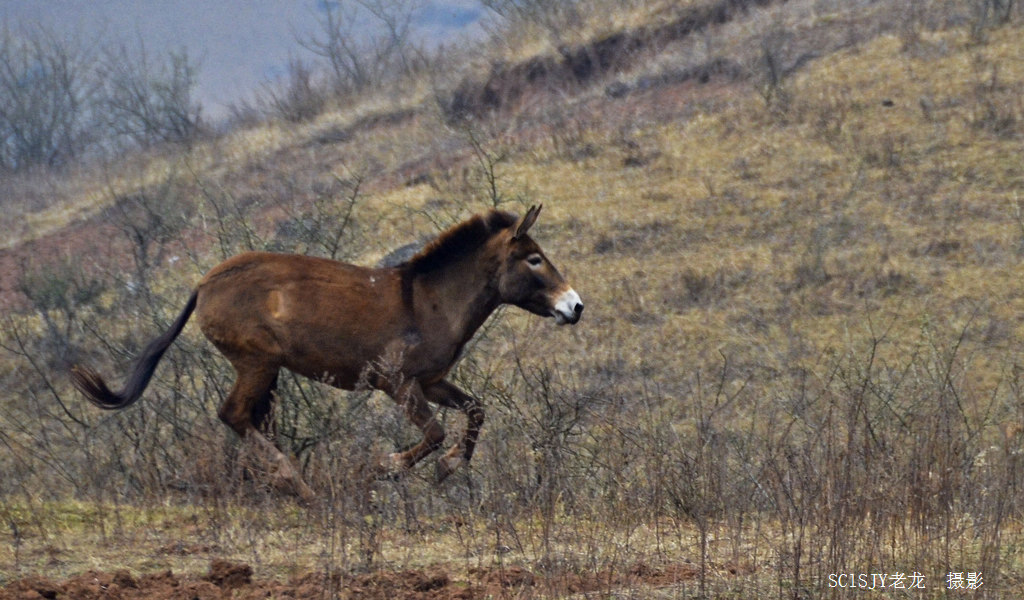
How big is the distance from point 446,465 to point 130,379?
7.47 ft

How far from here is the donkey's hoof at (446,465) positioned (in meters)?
8.58

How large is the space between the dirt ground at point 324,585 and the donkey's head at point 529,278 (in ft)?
11.0

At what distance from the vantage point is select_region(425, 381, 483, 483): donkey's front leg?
340 inches

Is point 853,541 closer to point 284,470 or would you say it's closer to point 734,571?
point 734,571

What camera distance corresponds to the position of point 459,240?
9195 millimetres

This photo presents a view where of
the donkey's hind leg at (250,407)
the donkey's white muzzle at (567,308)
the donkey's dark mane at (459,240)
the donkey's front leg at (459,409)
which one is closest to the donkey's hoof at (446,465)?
the donkey's front leg at (459,409)

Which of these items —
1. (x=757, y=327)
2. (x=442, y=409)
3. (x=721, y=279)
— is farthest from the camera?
(x=721, y=279)

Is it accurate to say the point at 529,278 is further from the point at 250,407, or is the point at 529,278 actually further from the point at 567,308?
the point at 250,407

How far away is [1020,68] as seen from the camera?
926 inches

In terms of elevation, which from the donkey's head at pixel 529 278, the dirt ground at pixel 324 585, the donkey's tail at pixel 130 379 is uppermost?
the donkey's head at pixel 529 278

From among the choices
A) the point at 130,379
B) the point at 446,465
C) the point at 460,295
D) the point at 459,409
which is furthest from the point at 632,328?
the point at 130,379

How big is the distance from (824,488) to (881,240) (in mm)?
14171

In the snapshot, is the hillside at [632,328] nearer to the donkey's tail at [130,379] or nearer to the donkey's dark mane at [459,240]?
the donkey's tail at [130,379]

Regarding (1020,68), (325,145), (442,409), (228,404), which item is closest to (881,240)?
(1020,68)
